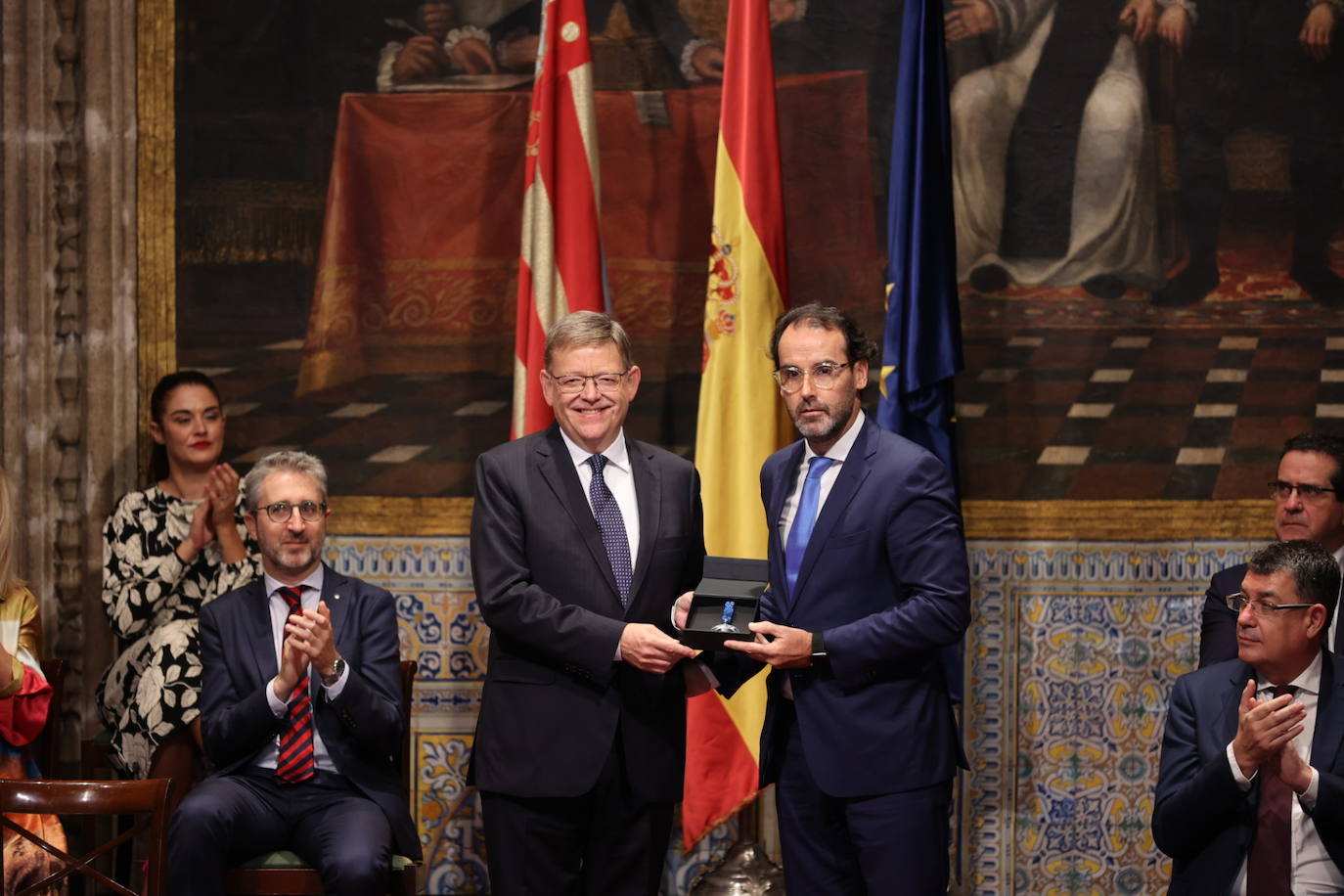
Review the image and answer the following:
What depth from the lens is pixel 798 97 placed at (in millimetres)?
4969

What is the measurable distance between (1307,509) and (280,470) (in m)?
2.75

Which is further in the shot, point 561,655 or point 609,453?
point 609,453

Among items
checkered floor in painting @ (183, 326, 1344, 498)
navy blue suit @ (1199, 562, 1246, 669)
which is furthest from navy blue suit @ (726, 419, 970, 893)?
checkered floor in painting @ (183, 326, 1344, 498)

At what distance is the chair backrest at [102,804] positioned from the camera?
11.3ft

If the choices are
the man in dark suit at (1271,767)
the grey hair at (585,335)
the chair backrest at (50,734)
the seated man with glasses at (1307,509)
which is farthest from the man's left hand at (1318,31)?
the chair backrest at (50,734)

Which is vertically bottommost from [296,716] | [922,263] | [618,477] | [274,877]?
[274,877]

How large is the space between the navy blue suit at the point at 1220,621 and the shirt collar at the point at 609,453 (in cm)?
165

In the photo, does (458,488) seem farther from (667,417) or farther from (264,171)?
(264,171)

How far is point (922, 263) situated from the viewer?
178 inches

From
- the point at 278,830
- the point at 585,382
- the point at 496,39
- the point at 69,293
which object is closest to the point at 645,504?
the point at 585,382

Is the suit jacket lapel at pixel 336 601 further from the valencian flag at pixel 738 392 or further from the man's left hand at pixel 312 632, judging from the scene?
the valencian flag at pixel 738 392

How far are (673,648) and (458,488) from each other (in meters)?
1.91

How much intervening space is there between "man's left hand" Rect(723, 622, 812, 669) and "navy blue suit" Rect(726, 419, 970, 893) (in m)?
0.06

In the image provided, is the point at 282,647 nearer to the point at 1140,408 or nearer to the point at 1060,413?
the point at 1060,413
